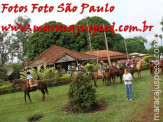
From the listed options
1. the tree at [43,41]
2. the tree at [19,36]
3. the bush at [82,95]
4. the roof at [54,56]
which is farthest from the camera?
the tree at [19,36]

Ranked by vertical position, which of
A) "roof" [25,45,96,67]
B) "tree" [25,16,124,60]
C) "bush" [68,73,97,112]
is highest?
"tree" [25,16,124,60]

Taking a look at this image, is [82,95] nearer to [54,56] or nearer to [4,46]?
[54,56]

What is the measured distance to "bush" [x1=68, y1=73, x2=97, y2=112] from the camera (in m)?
9.58

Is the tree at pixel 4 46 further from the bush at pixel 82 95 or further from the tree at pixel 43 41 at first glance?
the bush at pixel 82 95

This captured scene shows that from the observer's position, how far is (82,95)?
9.69m

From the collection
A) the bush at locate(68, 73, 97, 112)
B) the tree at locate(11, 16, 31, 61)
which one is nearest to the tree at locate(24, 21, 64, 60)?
the tree at locate(11, 16, 31, 61)

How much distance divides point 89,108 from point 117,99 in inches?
89.2

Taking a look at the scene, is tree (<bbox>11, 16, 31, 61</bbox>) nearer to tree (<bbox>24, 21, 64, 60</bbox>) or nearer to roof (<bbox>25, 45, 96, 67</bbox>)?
tree (<bbox>24, 21, 64, 60</bbox>)

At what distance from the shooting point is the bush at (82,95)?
958 centimetres

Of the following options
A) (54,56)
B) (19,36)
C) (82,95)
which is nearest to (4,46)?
(19,36)

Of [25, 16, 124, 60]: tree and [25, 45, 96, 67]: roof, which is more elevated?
[25, 16, 124, 60]: tree

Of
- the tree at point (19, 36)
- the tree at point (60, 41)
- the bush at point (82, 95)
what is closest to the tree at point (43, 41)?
the tree at point (60, 41)

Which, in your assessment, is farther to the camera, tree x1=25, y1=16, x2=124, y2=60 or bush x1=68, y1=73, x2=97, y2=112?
tree x1=25, y1=16, x2=124, y2=60

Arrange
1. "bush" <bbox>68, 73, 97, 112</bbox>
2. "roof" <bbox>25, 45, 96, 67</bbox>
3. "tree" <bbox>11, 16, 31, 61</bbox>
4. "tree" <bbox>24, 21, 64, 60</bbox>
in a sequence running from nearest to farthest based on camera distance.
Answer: "bush" <bbox>68, 73, 97, 112</bbox> < "roof" <bbox>25, 45, 96, 67</bbox> < "tree" <bbox>24, 21, 64, 60</bbox> < "tree" <bbox>11, 16, 31, 61</bbox>
